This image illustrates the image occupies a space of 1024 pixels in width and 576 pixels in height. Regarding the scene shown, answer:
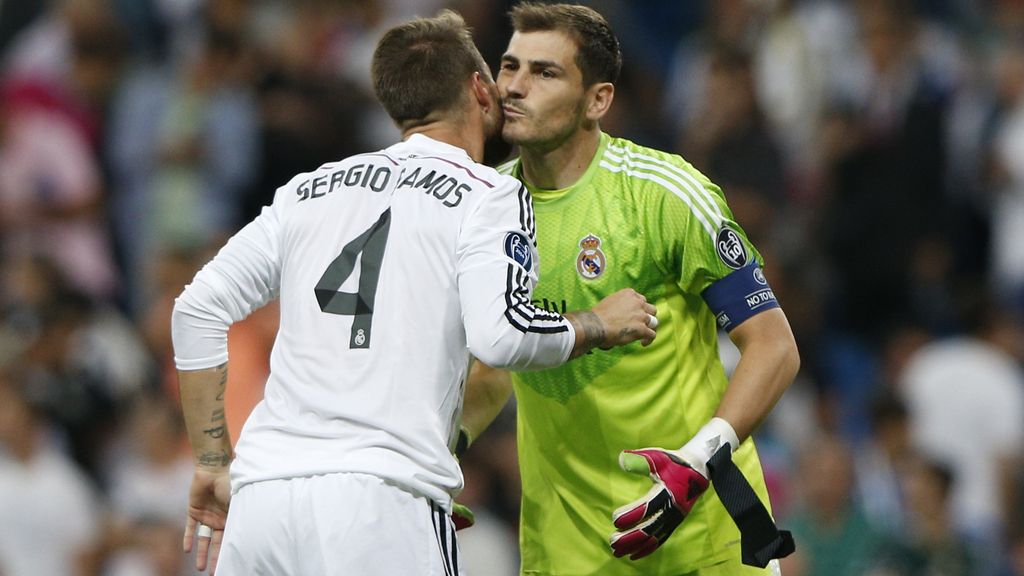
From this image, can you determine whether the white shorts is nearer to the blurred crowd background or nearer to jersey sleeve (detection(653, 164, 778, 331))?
jersey sleeve (detection(653, 164, 778, 331))

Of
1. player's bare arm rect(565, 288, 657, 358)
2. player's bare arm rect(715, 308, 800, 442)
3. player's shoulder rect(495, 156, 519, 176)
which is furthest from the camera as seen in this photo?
player's shoulder rect(495, 156, 519, 176)

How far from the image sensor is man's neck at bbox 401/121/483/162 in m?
5.60

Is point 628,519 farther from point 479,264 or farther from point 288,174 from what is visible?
point 288,174

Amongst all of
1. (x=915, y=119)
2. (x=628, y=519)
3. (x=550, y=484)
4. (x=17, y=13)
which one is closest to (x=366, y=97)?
(x=17, y=13)

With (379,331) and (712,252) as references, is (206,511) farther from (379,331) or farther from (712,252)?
(712,252)

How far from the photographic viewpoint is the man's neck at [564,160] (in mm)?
6148

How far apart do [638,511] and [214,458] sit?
134 centimetres

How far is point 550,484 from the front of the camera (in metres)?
6.25

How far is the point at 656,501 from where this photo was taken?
5414 mm

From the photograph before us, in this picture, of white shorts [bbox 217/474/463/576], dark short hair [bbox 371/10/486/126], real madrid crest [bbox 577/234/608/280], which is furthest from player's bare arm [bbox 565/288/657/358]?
dark short hair [bbox 371/10/486/126]

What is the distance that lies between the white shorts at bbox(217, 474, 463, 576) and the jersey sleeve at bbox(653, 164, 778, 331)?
1261 mm

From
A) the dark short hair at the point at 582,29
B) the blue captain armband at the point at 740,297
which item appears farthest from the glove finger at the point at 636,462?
the dark short hair at the point at 582,29

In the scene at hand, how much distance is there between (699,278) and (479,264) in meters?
1.03

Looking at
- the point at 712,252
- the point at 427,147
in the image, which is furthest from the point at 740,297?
the point at 427,147
